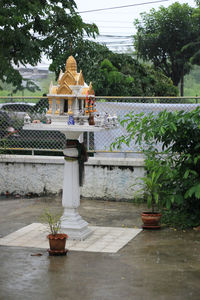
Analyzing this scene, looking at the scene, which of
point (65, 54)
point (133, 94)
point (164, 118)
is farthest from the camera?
point (133, 94)

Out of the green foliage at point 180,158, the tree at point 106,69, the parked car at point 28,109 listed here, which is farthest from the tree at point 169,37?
the green foliage at point 180,158

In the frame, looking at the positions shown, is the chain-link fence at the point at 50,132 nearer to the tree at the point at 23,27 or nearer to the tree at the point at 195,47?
the tree at the point at 23,27

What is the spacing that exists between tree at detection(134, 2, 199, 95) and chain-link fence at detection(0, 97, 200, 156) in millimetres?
33029

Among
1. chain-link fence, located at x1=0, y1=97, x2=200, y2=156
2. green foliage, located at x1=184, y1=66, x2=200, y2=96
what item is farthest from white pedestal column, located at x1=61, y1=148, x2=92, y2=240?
green foliage, located at x1=184, y1=66, x2=200, y2=96

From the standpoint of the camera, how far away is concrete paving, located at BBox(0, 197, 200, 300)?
20.4ft

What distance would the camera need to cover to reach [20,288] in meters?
6.34

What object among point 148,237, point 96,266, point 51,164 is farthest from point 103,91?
point 96,266

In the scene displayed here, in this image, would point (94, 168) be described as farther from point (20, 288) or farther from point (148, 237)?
point (20, 288)

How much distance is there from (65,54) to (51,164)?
230 inches

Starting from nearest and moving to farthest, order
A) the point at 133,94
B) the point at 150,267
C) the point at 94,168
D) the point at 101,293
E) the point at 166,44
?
the point at 101,293, the point at 150,267, the point at 94,168, the point at 133,94, the point at 166,44

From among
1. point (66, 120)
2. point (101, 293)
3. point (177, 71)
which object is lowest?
point (101, 293)

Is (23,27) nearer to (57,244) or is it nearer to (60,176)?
(57,244)

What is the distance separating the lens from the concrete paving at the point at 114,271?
620 cm

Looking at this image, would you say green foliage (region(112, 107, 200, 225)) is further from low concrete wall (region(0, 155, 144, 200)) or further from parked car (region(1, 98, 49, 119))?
parked car (region(1, 98, 49, 119))
